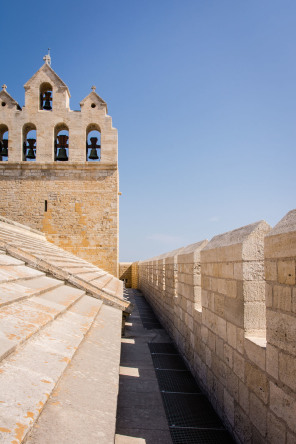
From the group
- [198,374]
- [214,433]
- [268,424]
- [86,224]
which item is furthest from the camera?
[86,224]

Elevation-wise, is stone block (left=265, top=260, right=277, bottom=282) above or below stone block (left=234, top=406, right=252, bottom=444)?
above

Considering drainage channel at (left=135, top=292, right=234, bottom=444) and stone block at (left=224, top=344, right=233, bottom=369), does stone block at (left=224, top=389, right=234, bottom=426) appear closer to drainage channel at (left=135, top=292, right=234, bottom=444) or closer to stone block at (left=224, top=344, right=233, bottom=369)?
drainage channel at (left=135, top=292, right=234, bottom=444)

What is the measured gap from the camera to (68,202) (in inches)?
511

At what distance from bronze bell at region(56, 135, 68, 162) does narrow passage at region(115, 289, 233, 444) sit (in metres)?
9.55

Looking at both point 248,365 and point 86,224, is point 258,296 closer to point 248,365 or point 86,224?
point 248,365

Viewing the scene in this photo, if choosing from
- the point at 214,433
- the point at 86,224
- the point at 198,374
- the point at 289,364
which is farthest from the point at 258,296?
the point at 86,224

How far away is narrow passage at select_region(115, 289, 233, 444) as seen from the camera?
9.64 ft

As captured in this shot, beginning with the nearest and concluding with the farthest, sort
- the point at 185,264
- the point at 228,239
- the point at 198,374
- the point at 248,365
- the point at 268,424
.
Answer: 1. the point at 268,424
2. the point at 248,365
3. the point at 228,239
4. the point at 198,374
5. the point at 185,264

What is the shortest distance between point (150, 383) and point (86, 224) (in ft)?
30.0

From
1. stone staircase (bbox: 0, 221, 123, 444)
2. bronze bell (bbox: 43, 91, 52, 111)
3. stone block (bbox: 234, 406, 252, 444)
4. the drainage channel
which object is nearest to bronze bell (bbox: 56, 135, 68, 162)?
bronze bell (bbox: 43, 91, 52, 111)

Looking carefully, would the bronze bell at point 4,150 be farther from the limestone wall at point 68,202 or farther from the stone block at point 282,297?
the stone block at point 282,297

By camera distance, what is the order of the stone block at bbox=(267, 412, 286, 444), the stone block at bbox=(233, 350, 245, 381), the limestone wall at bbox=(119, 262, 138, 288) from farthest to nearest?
the limestone wall at bbox=(119, 262, 138, 288) → the stone block at bbox=(233, 350, 245, 381) → the stone block at bbox=(267, 412, 286, 444)

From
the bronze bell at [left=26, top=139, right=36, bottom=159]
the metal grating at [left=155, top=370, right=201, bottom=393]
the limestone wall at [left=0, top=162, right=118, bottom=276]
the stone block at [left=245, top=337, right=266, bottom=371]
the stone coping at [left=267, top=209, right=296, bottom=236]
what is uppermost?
the bronze bell at [left=26, top=139, right=36, bottom=159]

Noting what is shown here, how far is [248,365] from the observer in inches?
102
